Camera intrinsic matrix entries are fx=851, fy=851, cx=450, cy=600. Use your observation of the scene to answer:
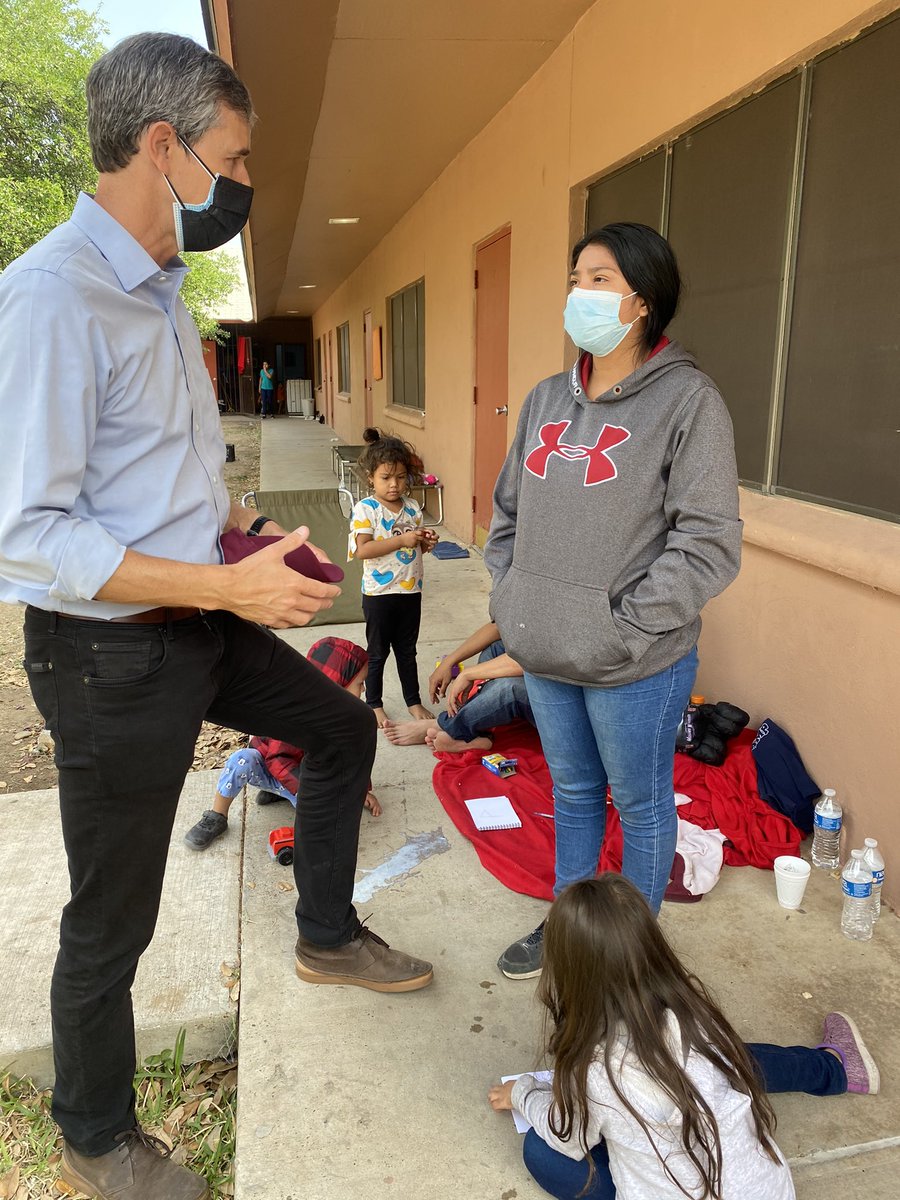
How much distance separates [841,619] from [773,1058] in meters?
1.51

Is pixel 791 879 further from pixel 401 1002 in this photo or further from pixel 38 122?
pixel 38 122

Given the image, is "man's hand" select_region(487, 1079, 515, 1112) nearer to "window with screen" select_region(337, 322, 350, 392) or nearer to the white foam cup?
the white foam cup

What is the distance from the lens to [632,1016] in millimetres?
1414

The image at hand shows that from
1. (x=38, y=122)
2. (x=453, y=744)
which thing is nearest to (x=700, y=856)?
(x=453, y=744)

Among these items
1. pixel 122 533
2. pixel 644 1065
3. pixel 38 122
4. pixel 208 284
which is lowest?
pixel 644 1065

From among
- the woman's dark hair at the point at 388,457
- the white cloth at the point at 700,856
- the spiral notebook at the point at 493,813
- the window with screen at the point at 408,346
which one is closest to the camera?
the white cloth at the point at 700,856

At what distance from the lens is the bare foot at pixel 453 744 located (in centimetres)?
365

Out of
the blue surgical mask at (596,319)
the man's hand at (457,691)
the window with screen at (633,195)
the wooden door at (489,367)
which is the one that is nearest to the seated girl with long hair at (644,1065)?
the blue surgical mask at (596,319)

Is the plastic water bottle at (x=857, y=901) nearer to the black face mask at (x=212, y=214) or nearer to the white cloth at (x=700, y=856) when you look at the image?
the white cloth at (x=700, y=856)

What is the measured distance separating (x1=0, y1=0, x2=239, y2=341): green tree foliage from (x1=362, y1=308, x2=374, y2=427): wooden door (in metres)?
5.46

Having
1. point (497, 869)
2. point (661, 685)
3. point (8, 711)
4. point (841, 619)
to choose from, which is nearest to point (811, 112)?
point (841, 619)

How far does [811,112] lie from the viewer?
2969 millimetres

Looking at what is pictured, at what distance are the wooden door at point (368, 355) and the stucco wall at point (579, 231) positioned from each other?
7.73m

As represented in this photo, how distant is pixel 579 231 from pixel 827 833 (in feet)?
12.2
